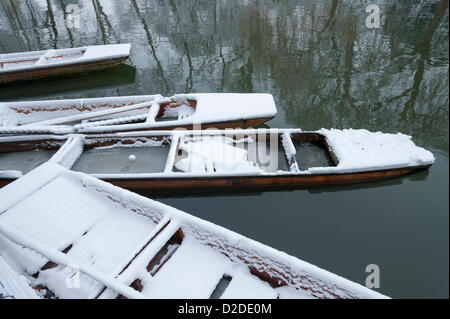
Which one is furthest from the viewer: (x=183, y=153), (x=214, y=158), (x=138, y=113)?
(x=138, y=113)

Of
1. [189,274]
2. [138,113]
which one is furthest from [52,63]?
[189,274]

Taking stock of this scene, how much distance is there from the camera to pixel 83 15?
1658cm

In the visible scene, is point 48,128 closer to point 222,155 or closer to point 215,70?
point 222,155

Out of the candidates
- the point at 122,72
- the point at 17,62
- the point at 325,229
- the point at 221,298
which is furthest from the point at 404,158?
the point at 17,62

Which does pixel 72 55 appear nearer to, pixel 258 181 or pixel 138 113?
pixel 138 113

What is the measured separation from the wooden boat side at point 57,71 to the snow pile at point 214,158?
5.87 meters

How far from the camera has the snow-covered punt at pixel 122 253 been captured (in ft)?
10.1

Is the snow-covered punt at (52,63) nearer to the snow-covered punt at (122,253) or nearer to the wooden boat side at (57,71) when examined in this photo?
the wooden boat side at (57,71)

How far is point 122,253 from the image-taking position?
3.79 m

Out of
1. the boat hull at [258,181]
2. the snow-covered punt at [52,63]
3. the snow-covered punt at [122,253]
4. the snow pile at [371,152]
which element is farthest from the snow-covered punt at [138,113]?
the snow-covered punt at [52,63]

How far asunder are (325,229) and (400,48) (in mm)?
9519

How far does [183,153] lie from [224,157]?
990 mm

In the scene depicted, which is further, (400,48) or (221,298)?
(400,48)

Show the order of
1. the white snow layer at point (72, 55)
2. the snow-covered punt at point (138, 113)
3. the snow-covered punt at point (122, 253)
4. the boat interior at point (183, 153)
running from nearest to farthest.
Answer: the snow-covered punt at point (122, 253)
the boat interior at point (183, 153)
the snow-covered punt at point (138, 113)
the white snow layer at point (72, 55)
